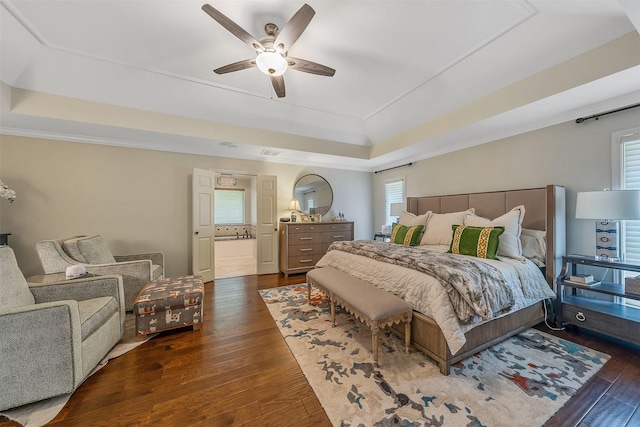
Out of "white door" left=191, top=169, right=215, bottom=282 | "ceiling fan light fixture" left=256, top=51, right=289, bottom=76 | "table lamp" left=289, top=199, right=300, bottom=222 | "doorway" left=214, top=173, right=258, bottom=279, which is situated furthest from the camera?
"doorway" left=214, top=173, right=258, bottom=279

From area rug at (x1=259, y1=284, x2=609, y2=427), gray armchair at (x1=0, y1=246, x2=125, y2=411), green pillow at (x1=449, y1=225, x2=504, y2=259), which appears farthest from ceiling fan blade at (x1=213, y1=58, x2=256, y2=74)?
green pillow at (x1=449, y1=225, x2=504, y2=259)

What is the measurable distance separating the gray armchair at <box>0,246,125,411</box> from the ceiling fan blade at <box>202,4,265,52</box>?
7.58ft

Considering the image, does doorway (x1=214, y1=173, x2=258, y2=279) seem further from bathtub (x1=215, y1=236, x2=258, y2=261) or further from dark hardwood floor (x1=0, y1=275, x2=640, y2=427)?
dark hardwood floor (x1=0, y1=275, x2=640, y2=427)

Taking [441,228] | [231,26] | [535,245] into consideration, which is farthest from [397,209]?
[231,26]

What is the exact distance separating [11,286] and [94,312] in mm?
571

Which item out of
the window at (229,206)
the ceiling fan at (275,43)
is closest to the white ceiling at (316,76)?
the ceiling fan at (275,43)

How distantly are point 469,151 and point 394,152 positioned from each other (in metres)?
1.24

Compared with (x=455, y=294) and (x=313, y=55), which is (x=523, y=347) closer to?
(x=455, y=294)

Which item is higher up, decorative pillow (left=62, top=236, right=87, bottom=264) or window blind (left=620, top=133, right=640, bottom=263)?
window blind (left=620, top=133, right=640, bottom=263)

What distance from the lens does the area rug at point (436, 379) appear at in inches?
58.1

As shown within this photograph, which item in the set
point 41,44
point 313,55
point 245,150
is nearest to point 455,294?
point 313,55

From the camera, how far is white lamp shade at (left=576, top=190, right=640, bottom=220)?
209 cm

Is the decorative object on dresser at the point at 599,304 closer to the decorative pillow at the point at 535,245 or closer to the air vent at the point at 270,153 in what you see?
the decorative pillow at the point at 535,245

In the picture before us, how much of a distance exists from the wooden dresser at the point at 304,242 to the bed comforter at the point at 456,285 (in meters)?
2.14
